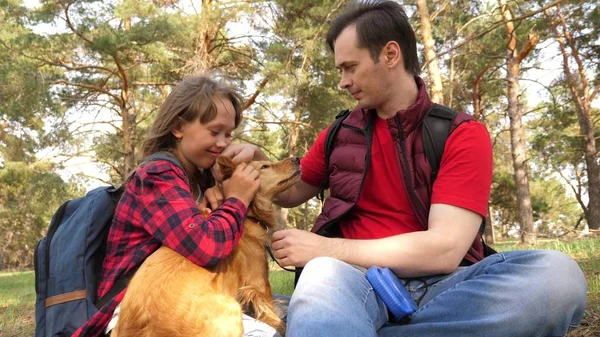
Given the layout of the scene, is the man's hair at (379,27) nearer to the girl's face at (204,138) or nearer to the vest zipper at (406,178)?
the vest zipper at (406,178)

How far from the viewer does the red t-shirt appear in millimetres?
3141

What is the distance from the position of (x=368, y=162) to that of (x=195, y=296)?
1.49 meters

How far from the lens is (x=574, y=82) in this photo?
2200 centimetres

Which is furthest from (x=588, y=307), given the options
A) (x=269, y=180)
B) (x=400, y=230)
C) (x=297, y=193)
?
(x=269, y=180)

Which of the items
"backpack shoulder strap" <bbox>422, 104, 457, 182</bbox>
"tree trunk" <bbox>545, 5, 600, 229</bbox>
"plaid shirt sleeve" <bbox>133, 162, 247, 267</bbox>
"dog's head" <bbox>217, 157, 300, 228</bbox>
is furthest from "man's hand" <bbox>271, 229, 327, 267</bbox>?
"tree trunk" <bbox>545, 5, 600, 229</bbox>

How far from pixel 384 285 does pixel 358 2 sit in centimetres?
226

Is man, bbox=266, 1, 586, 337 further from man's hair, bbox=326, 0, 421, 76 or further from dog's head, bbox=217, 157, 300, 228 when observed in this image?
dog's head, bbox=217, 157, 300, 228

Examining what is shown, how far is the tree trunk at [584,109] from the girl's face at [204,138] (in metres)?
19.8

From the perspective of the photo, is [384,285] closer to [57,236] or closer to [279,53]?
[57,236]

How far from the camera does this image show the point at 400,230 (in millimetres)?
3406

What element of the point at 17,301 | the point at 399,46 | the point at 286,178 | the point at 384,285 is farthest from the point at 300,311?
the point at 17,301

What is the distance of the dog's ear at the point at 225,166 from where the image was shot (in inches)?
140

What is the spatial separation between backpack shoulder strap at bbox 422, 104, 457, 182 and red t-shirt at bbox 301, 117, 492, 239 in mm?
44

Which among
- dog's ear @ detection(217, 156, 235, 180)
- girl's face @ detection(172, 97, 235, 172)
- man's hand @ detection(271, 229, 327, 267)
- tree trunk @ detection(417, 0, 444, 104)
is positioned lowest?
man's hand @ detection(271, 229, 327, 267)
